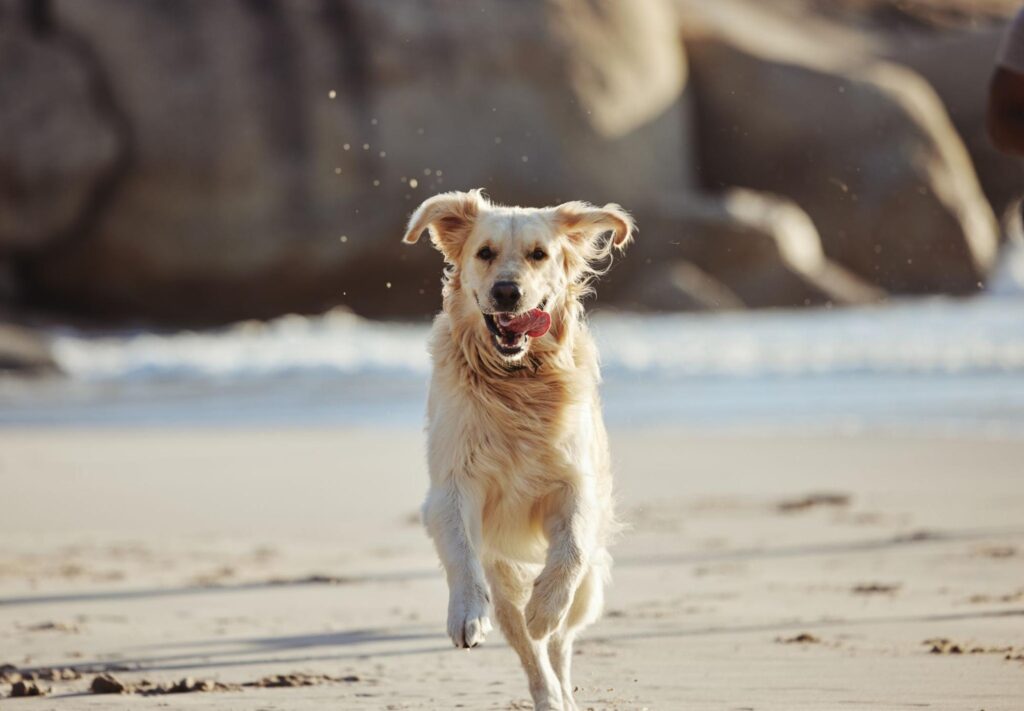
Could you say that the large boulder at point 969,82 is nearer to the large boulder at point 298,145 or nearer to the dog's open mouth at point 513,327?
the large boulder at point 298,145

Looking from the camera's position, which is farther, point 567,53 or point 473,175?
point 567,53

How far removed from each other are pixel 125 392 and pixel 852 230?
49.4 ft

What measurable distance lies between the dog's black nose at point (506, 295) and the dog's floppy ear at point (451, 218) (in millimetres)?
474

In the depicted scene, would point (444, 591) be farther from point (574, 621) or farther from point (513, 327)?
point (513, 327)

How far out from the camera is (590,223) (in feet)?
18.8

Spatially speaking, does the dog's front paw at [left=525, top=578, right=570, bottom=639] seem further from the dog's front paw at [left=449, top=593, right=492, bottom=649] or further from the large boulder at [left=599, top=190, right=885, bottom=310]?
the large boulder at [left=599, top=190, right=885, bottom=310]

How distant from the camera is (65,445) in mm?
12734

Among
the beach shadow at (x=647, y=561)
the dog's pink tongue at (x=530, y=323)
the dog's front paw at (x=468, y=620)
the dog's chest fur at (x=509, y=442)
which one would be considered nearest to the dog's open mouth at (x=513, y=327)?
the dog's pink tongue at (x=530, y=323)

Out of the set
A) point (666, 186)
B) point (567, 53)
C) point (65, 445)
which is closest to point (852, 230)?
point (666, 186)

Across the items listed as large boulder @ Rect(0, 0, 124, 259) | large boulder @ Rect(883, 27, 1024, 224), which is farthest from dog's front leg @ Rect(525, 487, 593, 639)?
large boulder @ Rect(883, 27, 1024, 224)

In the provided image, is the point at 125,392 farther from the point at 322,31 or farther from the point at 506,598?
the point at 506,598

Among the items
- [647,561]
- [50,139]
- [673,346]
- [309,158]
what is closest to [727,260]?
[673,346]

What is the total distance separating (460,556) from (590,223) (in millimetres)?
1249

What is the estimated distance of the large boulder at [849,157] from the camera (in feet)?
95.2
